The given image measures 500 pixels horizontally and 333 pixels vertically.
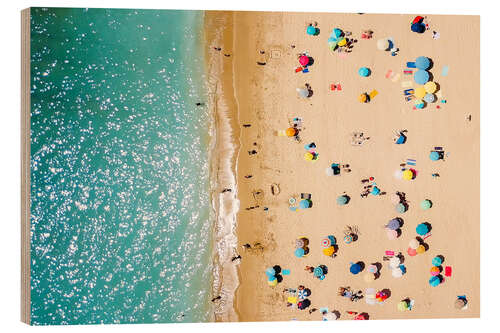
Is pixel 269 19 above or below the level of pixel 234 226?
above

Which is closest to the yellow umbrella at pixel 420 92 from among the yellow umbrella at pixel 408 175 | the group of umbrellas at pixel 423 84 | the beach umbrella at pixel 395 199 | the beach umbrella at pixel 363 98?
the group of umbrellas at pixel 423 84

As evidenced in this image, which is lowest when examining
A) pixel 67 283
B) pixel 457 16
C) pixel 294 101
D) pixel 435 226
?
pixel 67 283

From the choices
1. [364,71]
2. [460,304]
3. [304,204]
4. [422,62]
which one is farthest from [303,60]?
[460,304]

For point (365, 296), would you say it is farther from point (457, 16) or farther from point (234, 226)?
point (457, 16)

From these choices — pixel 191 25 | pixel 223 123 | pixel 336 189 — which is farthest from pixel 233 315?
pixel 191 25

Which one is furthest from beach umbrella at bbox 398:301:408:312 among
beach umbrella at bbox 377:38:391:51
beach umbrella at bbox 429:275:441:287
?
beach umbrella at bbox 377:38:391:51

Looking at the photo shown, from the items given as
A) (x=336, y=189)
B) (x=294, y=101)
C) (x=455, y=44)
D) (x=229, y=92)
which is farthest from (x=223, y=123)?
(x=455, y=44)

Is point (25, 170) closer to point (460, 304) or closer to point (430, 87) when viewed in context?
point (430, 87)

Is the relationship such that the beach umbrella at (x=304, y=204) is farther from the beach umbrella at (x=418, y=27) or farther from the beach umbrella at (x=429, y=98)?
the beach umbrella at (x=418, y=27)
